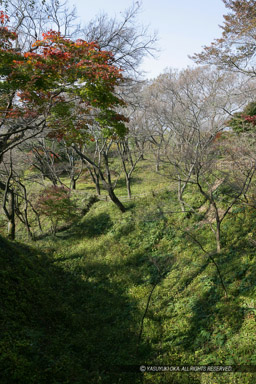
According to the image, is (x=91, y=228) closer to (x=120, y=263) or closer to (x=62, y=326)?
(x=120, y=263)

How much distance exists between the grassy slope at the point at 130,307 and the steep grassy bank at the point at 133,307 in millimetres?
34

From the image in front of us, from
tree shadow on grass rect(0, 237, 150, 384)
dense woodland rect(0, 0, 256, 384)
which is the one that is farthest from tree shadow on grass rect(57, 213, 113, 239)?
tree shadow on grass rect(0, 237, 150, 384)

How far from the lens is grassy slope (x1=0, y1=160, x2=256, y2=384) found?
21.9 ft

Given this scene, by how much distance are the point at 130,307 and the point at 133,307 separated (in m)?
0.13

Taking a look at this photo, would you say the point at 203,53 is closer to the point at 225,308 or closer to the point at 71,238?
the point at 225,308

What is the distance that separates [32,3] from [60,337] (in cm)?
1241

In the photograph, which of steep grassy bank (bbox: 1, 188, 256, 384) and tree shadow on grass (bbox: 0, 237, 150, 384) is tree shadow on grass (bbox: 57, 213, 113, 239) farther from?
tree shadow on grass (bbox: 0, 237, 150, 384)

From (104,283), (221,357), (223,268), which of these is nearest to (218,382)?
(221,357)

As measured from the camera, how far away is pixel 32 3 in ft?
33.4

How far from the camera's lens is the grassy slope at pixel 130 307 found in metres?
6.66

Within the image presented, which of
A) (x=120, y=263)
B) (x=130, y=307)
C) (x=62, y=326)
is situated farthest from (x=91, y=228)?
(x=62, y=326)

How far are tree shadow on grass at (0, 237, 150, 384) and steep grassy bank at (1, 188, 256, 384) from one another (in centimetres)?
3

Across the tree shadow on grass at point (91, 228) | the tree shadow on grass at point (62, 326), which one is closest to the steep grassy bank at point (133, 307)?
the tree shadow on grass at point (62, 326)

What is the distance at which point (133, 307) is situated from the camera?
33.8ft
